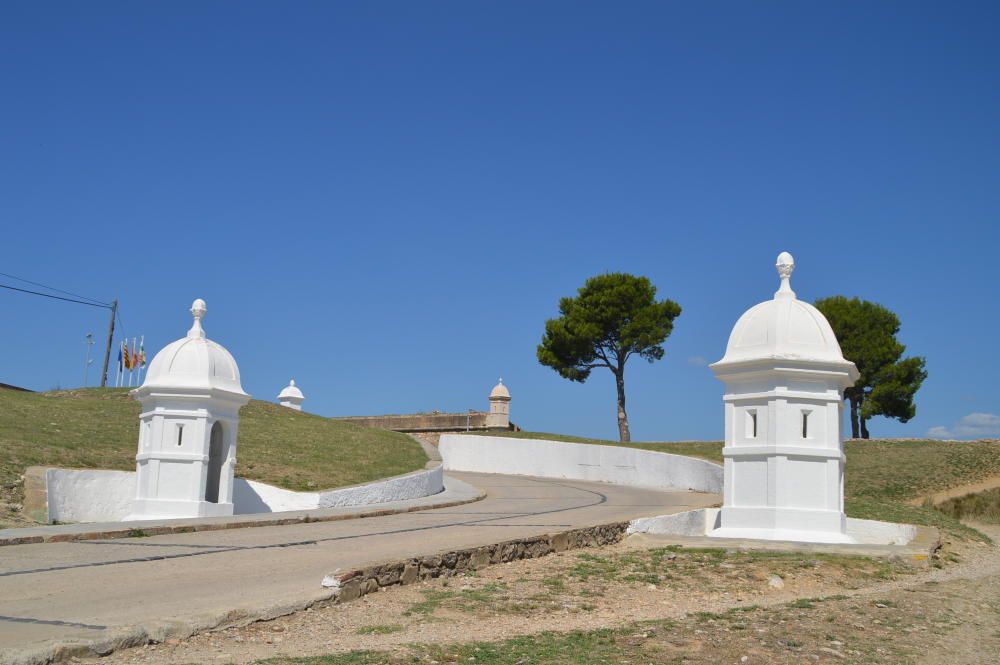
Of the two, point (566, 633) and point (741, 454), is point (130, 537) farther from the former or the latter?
point (741, 454)

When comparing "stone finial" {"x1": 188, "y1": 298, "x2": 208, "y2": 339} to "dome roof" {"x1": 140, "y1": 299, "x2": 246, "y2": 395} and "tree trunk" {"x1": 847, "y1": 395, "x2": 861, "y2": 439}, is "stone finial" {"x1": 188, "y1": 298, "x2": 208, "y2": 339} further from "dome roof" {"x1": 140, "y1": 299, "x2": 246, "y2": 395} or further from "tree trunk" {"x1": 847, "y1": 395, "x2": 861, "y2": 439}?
"tree trunk" {"x1": 847, "y1": 395, "x2": 861, "y2": 439}

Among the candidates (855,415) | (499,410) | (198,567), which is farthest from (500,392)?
(198,567)

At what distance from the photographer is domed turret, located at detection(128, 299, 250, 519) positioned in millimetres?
16562

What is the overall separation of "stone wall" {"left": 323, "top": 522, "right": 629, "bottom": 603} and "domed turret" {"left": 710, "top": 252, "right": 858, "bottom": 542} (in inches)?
90.4

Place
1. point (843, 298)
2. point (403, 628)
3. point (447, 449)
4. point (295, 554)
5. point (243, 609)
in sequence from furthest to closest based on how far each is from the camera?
point (843, 298)
point (447, 449)
point (295, 554)
point (403, 628)
point (243, 609)

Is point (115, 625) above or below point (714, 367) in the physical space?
below

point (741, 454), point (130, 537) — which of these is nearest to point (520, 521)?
point (741, 454)

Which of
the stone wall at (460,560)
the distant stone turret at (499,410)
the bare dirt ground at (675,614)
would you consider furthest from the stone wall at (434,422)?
the bare dirt ground at (675,614)

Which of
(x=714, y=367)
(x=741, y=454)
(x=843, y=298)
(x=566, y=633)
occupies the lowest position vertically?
(x=566, y=633)

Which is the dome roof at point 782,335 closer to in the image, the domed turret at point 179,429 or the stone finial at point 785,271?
the stone finial at point 785,271

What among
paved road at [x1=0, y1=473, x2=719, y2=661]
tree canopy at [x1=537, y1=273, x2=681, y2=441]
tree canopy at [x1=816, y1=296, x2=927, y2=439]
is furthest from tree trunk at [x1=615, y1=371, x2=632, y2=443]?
paved road at [x1=0, y1=473, x2=719, y2=661]

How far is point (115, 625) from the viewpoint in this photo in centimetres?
659

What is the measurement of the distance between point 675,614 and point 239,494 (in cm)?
1302

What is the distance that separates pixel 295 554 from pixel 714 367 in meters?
7.77
